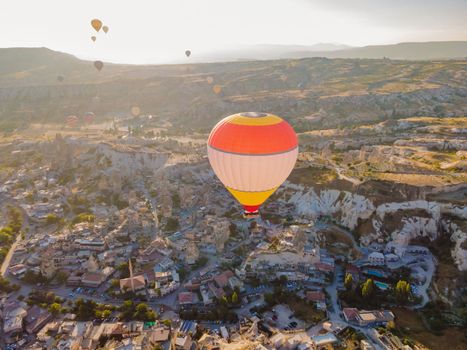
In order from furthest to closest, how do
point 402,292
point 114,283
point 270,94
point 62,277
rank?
point 270,94 < point 62,277 < point 114,283 < point 402,292

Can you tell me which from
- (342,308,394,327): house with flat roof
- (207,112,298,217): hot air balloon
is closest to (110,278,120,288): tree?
(207,112,298,217): hot air balloon

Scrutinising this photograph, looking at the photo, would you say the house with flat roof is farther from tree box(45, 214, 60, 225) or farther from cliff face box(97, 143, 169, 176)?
cliff face box(97, 143, 169, 176)

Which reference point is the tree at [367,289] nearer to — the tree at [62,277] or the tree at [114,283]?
the tree at [114,283]

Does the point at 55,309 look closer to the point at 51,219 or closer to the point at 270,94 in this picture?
the point at 51,219

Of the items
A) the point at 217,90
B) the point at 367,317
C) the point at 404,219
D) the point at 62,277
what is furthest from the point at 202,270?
the point at 217,90

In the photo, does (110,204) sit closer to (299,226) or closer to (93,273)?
(93,273)

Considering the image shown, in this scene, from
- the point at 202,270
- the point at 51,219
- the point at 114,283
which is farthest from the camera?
the point at 51,219
